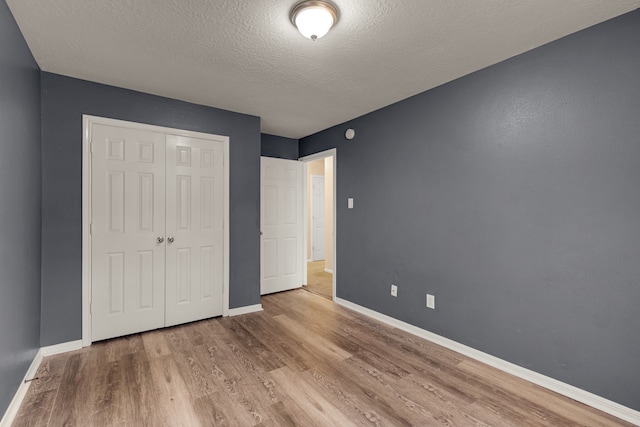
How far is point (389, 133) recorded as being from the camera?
3.31 meters

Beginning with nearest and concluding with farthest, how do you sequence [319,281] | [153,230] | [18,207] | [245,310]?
[18,207] < [153,230] < [245,310] < [319,281]

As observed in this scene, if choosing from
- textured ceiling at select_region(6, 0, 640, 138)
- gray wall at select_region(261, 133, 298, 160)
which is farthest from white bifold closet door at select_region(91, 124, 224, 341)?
gray wall at select_region(261, 133, 298, 160)

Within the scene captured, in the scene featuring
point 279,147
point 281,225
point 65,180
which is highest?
point 279,147

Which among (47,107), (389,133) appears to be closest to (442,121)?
(389,133)

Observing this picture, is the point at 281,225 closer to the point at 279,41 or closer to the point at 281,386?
the point at 281,386

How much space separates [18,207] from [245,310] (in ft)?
7.62

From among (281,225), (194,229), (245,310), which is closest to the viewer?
(194,229)

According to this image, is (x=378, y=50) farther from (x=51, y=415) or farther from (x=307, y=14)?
(x=51, y=415)

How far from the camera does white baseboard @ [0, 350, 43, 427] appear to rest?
1692mm

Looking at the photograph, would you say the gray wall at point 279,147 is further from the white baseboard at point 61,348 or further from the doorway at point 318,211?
the white baseboard at point 61,348

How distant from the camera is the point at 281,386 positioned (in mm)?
2096

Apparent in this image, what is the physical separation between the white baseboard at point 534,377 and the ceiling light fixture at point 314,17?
2744mm

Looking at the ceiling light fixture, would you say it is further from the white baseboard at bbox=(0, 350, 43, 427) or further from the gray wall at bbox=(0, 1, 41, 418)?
the white baseboard at bbox=(0, 350, 43, 427)

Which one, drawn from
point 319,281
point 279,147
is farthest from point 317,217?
point 279,147
